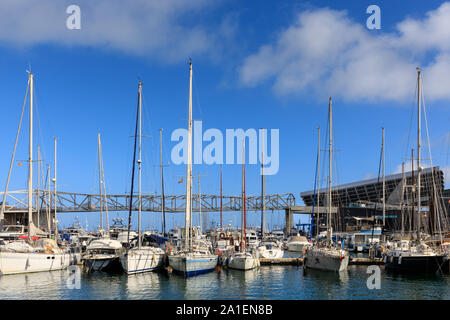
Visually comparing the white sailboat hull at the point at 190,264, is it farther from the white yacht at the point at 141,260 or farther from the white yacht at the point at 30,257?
the white yacht at the point at 30,257

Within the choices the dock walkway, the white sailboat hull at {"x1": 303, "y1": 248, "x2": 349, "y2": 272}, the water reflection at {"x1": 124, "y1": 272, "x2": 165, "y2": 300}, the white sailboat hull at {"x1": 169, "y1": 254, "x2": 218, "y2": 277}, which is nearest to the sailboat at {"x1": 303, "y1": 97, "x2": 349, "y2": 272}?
the white sailboat hull at {"x1": 303, "y1": 248, "x2": 349, "y2": 272}

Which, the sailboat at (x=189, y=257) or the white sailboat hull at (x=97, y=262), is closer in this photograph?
the sailboat at (x=189, y=257)

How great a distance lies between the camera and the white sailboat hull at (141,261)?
37250mm

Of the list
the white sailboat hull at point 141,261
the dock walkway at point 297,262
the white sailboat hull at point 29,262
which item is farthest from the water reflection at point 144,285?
the dock walkway at point 297,262

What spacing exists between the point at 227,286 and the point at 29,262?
1820 cm

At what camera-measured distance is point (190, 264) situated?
36.3 meters

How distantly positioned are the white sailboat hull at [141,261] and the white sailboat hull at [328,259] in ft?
47.5

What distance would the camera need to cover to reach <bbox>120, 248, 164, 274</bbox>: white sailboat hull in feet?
122

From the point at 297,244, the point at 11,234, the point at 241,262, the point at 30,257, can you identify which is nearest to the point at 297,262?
the point at 241,262

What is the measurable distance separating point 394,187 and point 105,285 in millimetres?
122343

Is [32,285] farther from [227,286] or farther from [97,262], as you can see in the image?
[227,286]

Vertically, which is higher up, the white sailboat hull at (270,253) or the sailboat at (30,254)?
the sailboat at (30,254)

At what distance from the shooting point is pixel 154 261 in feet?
131
